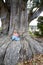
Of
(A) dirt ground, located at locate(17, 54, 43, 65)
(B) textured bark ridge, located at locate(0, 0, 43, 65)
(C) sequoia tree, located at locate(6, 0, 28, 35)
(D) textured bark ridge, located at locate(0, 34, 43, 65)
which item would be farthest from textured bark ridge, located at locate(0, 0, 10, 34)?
(A) dirt ground, located at locate(17, 54, 43, 65)

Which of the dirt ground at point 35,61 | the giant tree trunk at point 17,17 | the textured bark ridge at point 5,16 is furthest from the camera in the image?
the textured bark ridge at point 5,16

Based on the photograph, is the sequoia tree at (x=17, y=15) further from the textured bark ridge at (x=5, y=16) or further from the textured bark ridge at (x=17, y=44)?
the textured bark ridge at (x=5, y=16)

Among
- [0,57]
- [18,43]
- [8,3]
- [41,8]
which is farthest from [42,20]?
[0,57]

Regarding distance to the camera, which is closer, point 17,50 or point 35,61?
point 35,61

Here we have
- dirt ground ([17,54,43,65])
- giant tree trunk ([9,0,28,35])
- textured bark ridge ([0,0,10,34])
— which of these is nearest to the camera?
dirt ground ([17,54,43,65])

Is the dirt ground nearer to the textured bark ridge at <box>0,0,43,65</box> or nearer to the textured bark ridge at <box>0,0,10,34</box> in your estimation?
the textured bark ridge at <box>0,0,43,65</box>

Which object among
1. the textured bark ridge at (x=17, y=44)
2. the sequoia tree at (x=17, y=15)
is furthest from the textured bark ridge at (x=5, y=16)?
the sequoia tree at (x=17, y=15)

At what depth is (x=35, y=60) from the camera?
21.4 ft

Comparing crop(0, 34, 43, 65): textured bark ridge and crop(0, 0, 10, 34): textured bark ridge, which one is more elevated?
crop(0, 0, 10, 34): textured bark ridge

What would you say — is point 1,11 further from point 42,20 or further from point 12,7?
point 42,20

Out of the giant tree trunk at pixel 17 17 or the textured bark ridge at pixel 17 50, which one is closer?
the textured bark ridge at pixel 17 50

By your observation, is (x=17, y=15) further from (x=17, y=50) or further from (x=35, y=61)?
(x=35, y=61)

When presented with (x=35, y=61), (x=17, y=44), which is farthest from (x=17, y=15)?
(x=35, y=61)

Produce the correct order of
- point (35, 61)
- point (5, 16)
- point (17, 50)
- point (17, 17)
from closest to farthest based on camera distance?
point (35, 61)
point (17, 50)
point (17, 17)
point (5, 16)
